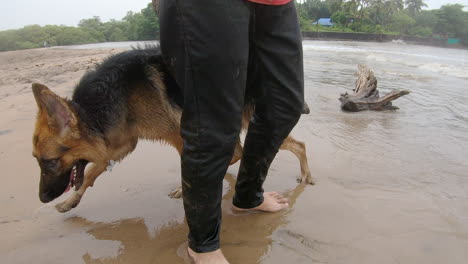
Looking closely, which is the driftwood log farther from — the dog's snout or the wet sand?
the dog's snout

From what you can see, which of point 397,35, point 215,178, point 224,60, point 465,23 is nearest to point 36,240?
point 215,178

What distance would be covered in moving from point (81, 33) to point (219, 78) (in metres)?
48.3

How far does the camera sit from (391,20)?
69812mm

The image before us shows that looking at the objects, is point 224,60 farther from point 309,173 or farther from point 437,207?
point 437,207

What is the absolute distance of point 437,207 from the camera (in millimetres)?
2271

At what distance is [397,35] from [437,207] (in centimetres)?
6888

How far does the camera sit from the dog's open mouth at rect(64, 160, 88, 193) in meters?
2.17

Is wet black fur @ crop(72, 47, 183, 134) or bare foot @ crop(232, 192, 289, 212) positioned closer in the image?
wet black fur @ crop(72, 47, 183, 134)

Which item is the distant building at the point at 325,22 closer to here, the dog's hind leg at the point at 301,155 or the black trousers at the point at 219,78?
the dog's hind leg at the point at 301,155

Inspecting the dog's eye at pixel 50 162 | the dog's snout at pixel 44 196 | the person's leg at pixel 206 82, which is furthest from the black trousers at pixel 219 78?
the dog's snout at pixel 44 196

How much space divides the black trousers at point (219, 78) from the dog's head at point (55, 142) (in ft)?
2.54

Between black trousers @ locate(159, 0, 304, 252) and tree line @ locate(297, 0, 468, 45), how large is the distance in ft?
205

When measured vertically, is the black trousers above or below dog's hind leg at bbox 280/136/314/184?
above

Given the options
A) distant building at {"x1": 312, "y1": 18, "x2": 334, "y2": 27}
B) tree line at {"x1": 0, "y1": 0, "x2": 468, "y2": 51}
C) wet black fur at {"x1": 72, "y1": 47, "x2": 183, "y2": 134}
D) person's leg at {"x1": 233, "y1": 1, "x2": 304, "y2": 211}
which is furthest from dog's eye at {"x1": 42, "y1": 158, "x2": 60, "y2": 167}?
distant building at {"x1": 312, "y1": 18, "x2": 334, "y2": 27}
